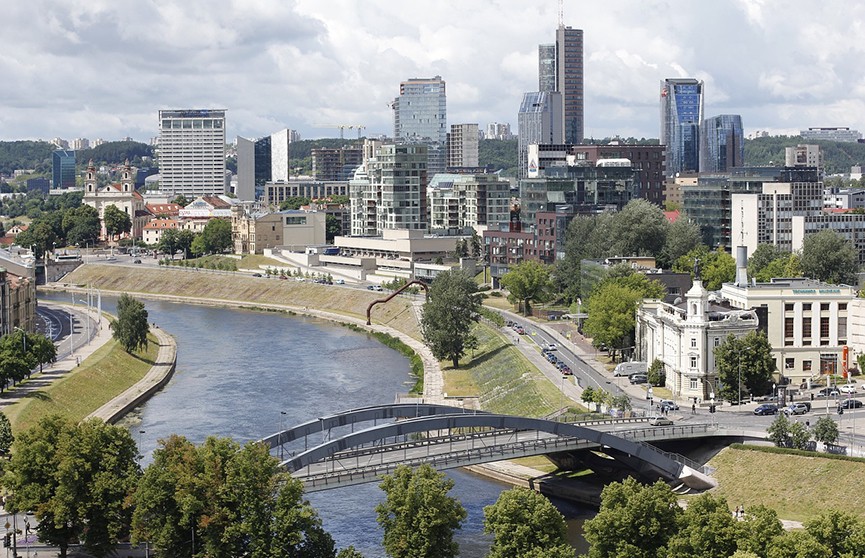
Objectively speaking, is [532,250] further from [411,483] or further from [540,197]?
[411,483]

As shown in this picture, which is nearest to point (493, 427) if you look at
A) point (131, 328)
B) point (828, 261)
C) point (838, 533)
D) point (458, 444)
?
point (458, 444)

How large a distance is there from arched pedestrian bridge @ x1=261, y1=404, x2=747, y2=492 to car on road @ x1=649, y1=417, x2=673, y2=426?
0.44 meters

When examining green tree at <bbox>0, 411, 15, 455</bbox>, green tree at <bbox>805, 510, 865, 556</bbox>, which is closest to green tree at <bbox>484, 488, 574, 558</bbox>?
green tree at <bbox>805, 510, 865, 556</bbox>

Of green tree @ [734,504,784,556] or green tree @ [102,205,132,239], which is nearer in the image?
green tree @ [734,504,784,556]

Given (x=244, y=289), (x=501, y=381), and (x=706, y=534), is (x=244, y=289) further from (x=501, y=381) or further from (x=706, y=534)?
(x=706, y=534)

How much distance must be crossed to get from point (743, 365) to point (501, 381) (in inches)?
663

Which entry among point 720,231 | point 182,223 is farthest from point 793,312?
point 182,223

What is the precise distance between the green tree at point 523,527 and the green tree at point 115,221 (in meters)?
147

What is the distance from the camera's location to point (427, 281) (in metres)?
125

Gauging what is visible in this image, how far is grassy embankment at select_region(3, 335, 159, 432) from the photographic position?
64938 millimetres

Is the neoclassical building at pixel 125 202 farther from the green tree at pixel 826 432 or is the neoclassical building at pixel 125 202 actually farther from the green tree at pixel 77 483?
the green tree at pixel 826 432

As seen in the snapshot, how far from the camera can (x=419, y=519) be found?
3938cm

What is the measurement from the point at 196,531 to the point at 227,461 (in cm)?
218

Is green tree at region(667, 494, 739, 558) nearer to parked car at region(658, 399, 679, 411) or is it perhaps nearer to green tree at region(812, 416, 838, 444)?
green tree at region(812, 416, 838, 444)
